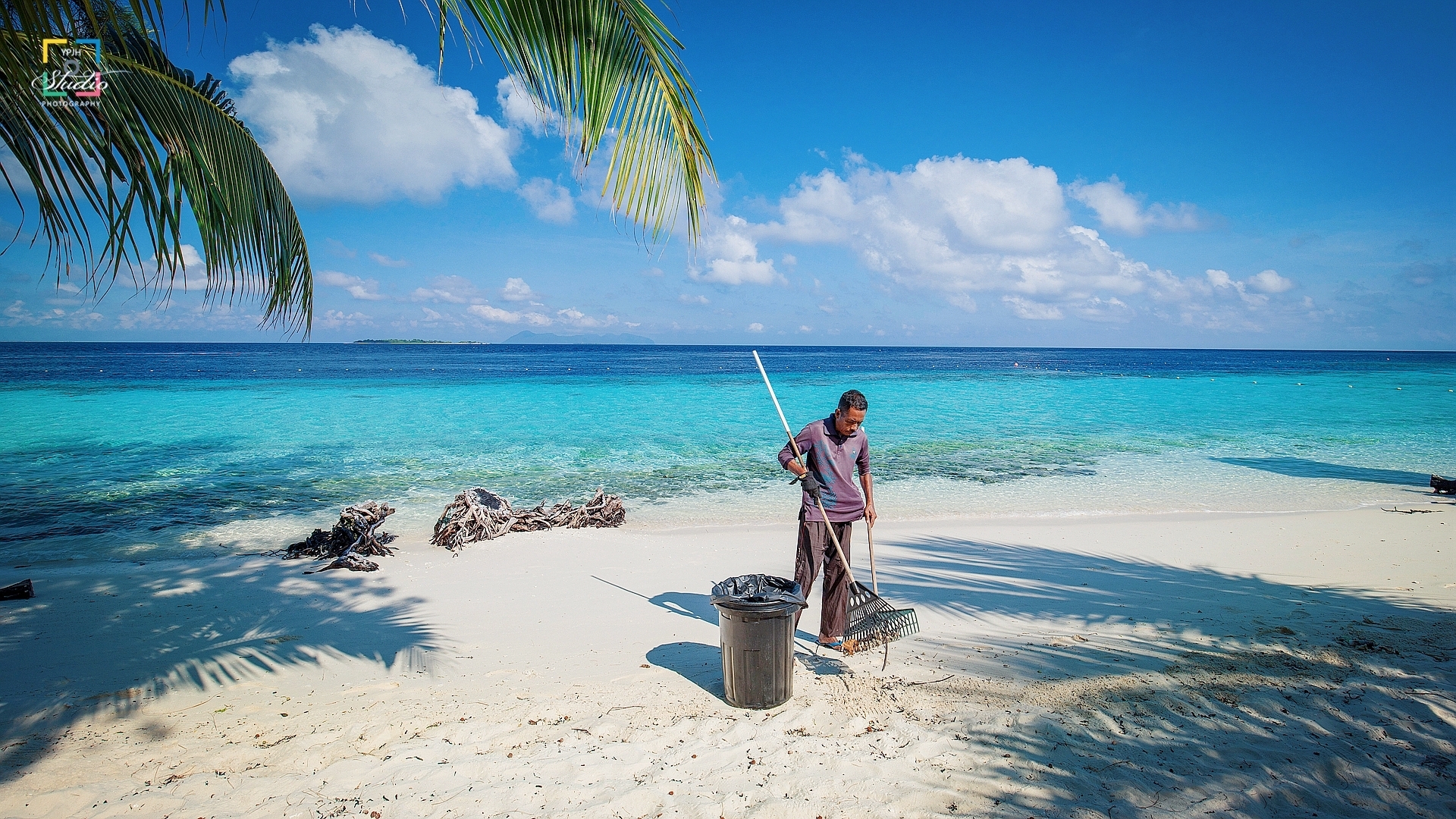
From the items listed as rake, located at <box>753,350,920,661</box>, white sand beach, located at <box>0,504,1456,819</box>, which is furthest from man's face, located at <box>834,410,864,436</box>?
white sand beach, located at <box>0,504,1456,819</box>

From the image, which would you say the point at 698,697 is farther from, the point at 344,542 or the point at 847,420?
the point at 344,542

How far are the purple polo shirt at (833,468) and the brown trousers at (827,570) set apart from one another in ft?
0.37

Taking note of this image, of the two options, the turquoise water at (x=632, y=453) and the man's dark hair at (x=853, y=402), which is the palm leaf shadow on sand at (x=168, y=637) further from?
the man's dark hair at (x=853, y=402)

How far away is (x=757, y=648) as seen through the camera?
3850mm

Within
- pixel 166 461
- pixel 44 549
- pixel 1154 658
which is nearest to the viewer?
pixel 1154 658

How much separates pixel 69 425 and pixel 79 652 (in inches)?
856

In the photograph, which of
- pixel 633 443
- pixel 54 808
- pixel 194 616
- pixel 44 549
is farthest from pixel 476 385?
pixel 54 808

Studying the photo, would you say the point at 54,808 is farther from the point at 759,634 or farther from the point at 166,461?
the point at 166,461

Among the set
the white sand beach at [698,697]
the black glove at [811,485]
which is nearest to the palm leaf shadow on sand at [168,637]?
the white sand beach at [698,697]

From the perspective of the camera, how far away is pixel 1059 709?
3.73 metres

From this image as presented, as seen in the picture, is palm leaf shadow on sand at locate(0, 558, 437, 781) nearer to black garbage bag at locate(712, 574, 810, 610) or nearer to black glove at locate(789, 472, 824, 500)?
black garbage bag at locate(712, 574, 810, 610)

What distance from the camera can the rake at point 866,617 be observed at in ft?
14.0

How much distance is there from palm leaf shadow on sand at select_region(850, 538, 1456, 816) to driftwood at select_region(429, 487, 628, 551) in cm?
419

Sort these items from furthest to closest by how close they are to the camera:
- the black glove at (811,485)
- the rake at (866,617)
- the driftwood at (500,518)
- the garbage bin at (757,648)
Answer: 1. the driftwood at (500,518)
2. the black glove at (811,485)
3. the rake at (866,617)
4. the garbage bin at (757,648)
